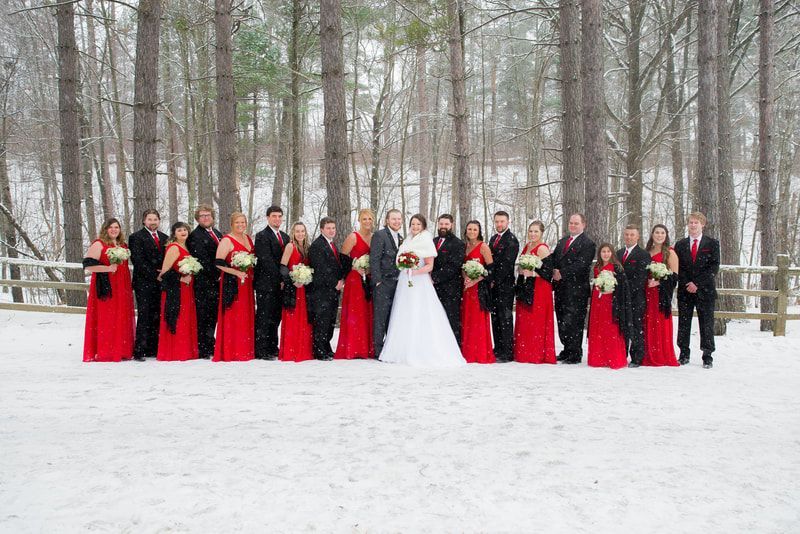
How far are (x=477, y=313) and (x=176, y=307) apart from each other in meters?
4.29

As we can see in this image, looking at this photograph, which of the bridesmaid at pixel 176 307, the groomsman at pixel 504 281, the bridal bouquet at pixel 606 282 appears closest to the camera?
the bridal bouquet at pixel 606 282

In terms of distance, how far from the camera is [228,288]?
26.8 feet

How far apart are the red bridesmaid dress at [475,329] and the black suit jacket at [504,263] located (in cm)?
25

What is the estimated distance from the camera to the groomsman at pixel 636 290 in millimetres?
7984

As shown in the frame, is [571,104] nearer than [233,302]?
No

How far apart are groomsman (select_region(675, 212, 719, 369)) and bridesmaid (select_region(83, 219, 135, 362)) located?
8.02 m

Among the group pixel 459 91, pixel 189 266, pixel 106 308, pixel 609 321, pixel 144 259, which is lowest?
pixel 609 321

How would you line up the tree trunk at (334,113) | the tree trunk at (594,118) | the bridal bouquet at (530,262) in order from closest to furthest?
the bridal bouquet at (530,262) → the tree trunk at (334,113) → the tree trunk at (594,118)

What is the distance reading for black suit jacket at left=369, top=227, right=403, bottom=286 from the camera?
A: 8.26m

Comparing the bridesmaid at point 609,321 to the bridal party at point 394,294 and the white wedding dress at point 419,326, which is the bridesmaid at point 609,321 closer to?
the bridal party at point 394,294

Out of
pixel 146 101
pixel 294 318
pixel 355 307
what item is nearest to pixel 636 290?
pixel 355 307

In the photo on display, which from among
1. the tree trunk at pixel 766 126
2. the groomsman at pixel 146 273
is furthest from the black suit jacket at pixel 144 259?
the tree trunk at pixel 766 126

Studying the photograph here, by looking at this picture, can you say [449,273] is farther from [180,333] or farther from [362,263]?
[180,333]

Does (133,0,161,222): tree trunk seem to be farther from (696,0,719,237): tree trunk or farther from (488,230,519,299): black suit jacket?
(696,0,719,237): tree trunk
